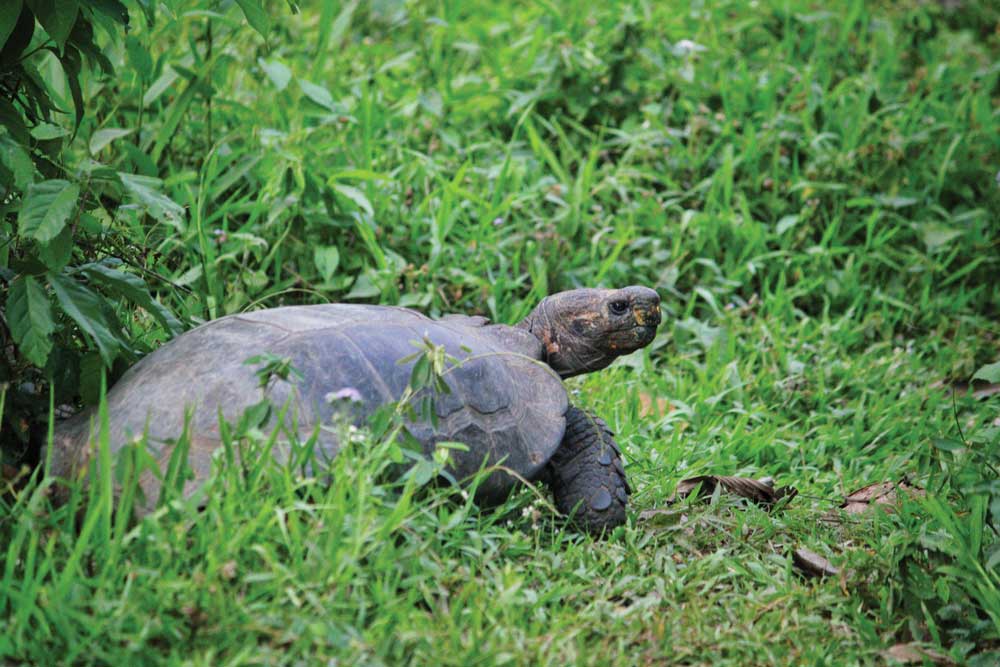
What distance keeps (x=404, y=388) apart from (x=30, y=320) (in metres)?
0.90

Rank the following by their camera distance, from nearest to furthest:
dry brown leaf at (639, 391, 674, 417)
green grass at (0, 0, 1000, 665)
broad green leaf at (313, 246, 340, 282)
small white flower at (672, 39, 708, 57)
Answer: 1. green grass at (0, 0, 1000, 665)
2. dry brown leaf at (639, 391, 674, 417)
3. broad green leaf at (313, 246, 340, 282)
4. small white flower at (672, 39, 708, 57)

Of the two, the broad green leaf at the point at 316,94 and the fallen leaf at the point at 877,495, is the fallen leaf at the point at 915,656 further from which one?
the broad green leaf at the point at 316,94

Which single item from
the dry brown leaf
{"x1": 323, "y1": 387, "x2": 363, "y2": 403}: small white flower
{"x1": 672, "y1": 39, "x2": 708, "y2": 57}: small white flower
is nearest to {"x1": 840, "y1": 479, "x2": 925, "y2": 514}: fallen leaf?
the dry brown leaf

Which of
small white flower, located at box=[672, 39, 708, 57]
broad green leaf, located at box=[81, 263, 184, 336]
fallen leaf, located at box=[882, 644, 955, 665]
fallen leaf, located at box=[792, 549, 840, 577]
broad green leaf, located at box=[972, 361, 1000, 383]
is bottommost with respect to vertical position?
fallen leaf, located at box=[792, 549, 840, 577]

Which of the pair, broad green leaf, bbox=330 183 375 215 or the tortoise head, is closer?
the tortoise head

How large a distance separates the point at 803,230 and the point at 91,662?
4.05 metres

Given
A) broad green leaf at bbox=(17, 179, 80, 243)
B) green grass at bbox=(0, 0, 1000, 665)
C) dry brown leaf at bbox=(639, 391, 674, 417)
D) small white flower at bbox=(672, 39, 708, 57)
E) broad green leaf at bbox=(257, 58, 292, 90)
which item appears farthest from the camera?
small white flower at bbox=(672, 39, 708, 57)

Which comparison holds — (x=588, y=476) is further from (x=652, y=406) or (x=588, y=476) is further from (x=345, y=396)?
(x=652, y=406)

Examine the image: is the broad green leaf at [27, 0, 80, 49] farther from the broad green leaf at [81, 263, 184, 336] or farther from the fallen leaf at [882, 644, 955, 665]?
the fallen leaf at [882, 644, 955, 665]

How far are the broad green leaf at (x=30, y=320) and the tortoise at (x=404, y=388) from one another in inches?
9.1

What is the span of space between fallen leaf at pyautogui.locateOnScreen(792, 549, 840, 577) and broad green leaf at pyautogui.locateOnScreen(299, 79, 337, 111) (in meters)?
2.66

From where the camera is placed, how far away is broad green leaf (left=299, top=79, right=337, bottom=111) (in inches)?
181

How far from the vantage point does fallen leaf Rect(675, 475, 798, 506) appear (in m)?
3.52

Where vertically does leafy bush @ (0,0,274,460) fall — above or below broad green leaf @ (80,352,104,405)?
above
